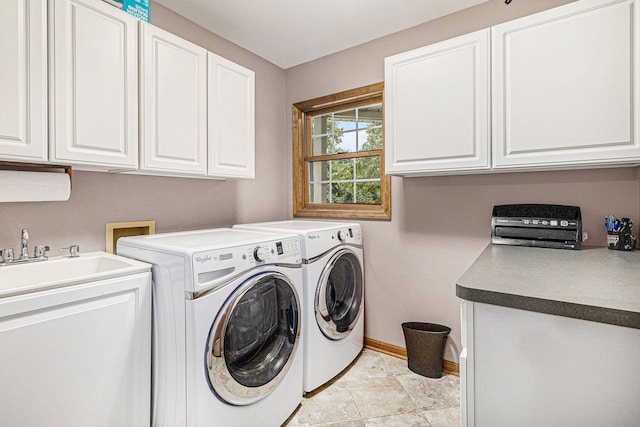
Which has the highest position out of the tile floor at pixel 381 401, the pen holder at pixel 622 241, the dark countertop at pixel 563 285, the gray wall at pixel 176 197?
the gray wall at pixel 176 197

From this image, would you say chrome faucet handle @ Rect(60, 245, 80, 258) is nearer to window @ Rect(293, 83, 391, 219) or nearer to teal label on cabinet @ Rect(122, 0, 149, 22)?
teal label on cabinet @ Rect(122, 0, 149, 22)

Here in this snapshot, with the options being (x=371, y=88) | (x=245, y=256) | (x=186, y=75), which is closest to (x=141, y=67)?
(x=186, y=75)

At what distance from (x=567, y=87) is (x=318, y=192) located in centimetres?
204

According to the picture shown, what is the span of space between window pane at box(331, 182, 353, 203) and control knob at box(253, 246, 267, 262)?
4.65 feet

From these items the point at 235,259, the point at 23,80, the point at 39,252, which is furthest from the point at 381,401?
the point at 23,80

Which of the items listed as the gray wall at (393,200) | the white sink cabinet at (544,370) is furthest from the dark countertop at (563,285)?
the gray wall at (393,200)

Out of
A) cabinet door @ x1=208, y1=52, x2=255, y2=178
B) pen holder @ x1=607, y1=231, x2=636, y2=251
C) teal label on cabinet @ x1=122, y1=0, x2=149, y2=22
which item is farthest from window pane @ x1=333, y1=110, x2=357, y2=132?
pen holder @ x1=607, y1=231, x2=636, y2=251

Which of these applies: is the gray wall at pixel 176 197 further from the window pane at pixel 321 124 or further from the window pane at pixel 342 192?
the window pane at pixel 342 192

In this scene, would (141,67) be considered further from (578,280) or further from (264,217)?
(578,280)

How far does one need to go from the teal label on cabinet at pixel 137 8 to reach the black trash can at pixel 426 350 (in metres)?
2.56

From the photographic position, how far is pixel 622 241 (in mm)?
1714

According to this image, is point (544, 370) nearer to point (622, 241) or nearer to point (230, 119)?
point (622, 241)

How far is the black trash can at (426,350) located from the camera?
2271mm

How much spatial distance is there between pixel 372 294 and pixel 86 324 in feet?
6.54
